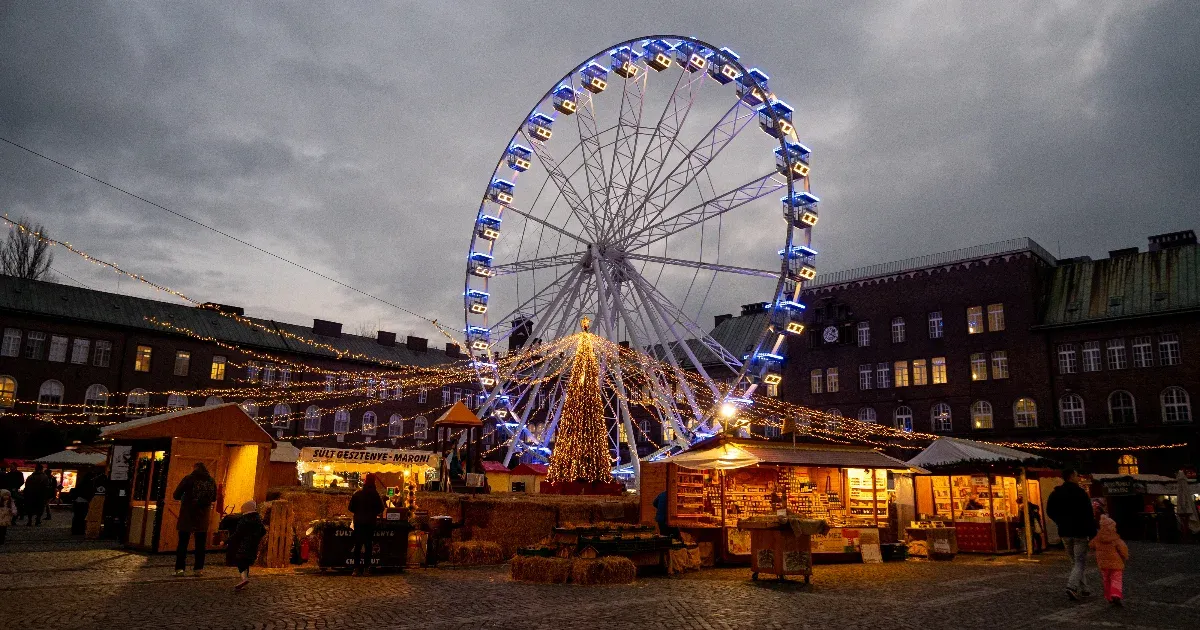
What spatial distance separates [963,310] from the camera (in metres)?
48.2

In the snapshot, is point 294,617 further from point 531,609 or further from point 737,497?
point 737,497

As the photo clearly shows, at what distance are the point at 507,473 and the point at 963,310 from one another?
3002 centimetres

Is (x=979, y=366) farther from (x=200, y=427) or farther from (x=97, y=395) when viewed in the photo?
(x=97, y=395)

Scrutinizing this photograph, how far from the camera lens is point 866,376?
5203cm

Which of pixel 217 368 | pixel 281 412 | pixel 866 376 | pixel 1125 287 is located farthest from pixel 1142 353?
pixel 217 368

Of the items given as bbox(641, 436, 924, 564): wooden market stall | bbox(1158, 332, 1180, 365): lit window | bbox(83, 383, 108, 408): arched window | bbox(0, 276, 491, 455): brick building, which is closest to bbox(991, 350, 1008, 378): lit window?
bbox(1158, 332, 1180, 365): lit window

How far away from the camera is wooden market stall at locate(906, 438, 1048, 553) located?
23.1 m

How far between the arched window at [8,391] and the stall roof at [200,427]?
38.8 meters

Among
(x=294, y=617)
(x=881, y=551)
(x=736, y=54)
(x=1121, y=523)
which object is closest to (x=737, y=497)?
(x=881, y=551)

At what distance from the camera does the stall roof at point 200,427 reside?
1845 centimetres

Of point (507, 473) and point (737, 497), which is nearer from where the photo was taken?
point (737, 497)

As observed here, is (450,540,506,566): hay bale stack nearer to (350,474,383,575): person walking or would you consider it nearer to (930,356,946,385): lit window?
(350,474,383,575): person walking

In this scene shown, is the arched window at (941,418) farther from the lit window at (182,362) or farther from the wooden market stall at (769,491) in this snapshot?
the lit window at (182,362)

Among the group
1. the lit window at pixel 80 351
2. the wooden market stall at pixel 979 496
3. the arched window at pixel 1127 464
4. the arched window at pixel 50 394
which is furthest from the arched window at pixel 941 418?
the lit window at pixel 80 351
